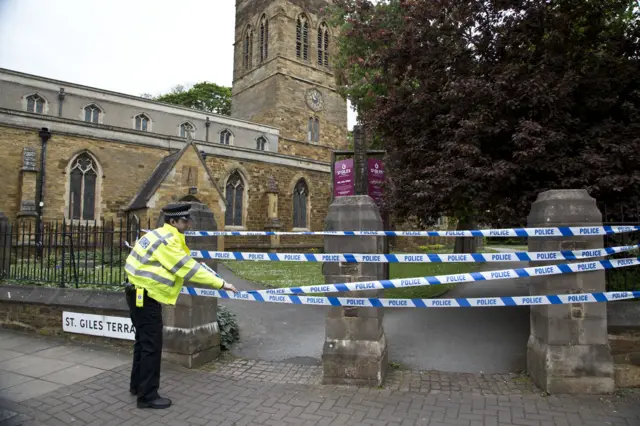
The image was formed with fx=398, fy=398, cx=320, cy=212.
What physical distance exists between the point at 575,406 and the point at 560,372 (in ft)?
1.25

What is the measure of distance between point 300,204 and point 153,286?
23.2 meters

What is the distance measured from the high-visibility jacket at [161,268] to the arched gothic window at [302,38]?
3412 centimetres

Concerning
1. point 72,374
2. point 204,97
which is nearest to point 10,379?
point 72,374

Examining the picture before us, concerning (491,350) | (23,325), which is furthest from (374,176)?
(23,325)

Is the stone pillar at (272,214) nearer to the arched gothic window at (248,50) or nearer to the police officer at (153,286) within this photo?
the arched gothic window at (248,50)

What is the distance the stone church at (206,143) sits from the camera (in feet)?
58.5

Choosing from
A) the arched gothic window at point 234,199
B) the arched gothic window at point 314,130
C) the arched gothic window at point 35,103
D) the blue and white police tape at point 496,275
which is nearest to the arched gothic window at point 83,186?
the arched gothic window at point 234,199

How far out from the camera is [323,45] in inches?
1464

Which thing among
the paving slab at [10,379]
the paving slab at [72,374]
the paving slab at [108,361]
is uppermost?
the paving slab at [108,361]

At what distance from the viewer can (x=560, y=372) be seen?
13.9ft

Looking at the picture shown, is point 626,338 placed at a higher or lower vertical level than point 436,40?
lower

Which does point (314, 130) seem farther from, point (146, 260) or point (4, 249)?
point (146, 260)

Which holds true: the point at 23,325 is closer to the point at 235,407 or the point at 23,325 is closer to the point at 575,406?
the point at 235,407

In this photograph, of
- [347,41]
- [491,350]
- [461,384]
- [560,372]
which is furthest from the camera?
[347,41]
